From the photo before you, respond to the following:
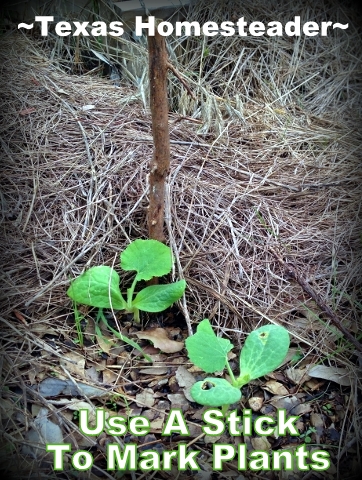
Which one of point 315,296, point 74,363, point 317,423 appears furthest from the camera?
point 315,296

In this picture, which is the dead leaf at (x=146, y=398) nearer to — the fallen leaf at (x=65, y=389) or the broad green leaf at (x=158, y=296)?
the fallen leaf at (x=65, y=389)

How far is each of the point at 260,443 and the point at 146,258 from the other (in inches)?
24.5

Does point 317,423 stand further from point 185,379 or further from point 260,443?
point 185,379

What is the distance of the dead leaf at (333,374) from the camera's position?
58.1 inches

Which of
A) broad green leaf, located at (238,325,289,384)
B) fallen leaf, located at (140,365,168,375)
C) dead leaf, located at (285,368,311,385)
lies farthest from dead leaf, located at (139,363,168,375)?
dead leaf, located at (285,368,311,385)

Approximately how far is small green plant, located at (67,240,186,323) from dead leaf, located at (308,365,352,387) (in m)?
0.46

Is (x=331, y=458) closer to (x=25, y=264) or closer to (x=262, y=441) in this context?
(x=262, y=441)

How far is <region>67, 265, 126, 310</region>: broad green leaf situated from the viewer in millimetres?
1536

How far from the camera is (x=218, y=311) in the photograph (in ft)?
5.21

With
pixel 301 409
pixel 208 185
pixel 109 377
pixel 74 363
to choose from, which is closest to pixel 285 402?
pixel 301 409

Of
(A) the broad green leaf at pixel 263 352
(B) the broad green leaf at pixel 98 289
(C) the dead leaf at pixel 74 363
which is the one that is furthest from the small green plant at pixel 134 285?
(A) the broad green leaf at pixel 263 352

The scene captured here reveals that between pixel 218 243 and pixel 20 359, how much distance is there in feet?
2.41

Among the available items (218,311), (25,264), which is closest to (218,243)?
(218,311)

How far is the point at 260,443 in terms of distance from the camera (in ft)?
4.38
